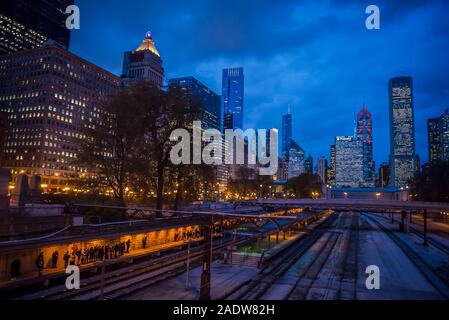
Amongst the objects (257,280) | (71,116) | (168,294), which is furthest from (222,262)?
Answer: (71,116)

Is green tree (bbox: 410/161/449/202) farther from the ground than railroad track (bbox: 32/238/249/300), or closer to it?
farther from the ground

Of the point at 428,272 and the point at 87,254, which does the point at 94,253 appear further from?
the point at 428,272

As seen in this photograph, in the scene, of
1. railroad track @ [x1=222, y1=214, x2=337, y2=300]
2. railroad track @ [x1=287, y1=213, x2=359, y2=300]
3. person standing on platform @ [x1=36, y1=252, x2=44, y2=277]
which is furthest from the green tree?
person standing on platform @ [x1=36, y1=252, x2=44, y2=277]

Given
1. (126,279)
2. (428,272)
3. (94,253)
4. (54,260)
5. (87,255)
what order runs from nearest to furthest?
→ (126,279)
(54,260)
(87,255)
(94,253)
(428,272)

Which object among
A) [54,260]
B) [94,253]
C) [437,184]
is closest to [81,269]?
[54,260]

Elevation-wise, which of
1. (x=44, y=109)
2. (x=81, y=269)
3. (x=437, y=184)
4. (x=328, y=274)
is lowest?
(x=328, y=274)

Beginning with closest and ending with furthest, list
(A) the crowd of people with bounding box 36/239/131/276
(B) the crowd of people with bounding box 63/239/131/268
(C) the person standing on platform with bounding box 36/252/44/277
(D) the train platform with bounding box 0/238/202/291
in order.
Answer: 1. (D) the train platform with bounding box 0/238/202/291
2. (C) the person standing on platform with bounding box 36/252/44/277
3. (A) the crowd of people with bounding box 36/239/131/276
4. (B) the crowd of people with bounding box 63/239/131/268

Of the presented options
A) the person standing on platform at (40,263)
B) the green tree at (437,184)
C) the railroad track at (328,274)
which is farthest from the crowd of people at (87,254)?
the green tree at (437,184)

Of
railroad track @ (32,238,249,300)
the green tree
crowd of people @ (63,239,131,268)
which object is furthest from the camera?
Result: the green tree

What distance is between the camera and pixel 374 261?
4091 centimetres

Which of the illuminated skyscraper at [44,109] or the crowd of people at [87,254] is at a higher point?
the illuminated skyscraper at [44,109]

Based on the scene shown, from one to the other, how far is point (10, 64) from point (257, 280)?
168m

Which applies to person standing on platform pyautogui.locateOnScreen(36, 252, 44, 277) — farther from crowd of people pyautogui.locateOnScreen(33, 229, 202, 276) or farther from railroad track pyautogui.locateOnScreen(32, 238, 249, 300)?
railroad track pyautogui.locateOnScreen(32, 238, 249, 300)

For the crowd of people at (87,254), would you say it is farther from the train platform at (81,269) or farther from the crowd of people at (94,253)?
the train platform at (81,269)
